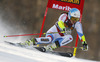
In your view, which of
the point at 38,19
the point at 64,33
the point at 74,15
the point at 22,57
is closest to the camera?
the point at 22,57

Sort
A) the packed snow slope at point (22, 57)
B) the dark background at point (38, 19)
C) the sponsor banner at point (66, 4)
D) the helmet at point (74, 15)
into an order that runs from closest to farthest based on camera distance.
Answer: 1. the packed snow slope at point (22, 57)
2. the helmet at point (74, 15)
3. the sponsor banner at point (66, 4)
4. the dark background at point (38, 19)

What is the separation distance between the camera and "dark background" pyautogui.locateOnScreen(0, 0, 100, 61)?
22.8 feet

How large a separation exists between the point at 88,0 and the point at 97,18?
26.7 inches

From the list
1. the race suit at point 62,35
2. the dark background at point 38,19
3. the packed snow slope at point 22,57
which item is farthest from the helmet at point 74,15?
the dark background at point 38,19

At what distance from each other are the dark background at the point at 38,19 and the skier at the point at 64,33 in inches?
79.9

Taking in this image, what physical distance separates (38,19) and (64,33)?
2708mm

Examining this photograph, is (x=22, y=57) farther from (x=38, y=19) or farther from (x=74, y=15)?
(x=38, y=19)

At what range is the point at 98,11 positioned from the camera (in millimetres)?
6832

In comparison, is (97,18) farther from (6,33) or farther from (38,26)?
(6,33)

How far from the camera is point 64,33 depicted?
5105 millimetres

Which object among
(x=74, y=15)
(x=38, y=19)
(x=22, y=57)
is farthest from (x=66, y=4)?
(x=22, y=57)

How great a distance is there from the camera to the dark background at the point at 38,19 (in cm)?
695

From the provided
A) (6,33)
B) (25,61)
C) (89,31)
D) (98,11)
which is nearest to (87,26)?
(89,31)

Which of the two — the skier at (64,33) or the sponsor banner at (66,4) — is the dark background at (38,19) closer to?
the sponsor banner at (66,4)
